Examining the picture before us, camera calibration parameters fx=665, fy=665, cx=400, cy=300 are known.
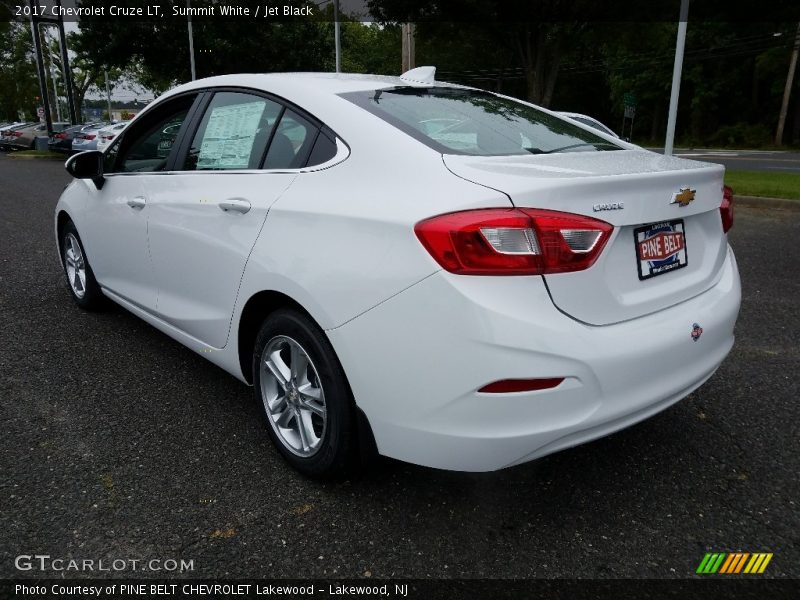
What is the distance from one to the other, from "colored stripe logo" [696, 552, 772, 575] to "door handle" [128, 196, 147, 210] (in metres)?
2.99

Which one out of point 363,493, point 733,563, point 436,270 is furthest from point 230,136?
point 733,563

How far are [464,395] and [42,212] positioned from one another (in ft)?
33.5

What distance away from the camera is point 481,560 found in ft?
7.20

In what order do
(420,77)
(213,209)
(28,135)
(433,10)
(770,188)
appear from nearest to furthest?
1. (213,209)
2. (420,77)
3. (770,188)
4. (433,10)
5. (28,135)

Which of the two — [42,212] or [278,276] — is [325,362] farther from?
[42,212]

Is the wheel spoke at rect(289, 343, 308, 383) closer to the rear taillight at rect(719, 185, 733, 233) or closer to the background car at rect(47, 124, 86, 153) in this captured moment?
the rear taillight at rect(719, 185, 733, 233)

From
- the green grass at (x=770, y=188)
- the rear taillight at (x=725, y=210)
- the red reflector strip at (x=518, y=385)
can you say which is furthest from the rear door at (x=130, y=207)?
the green grass at (x=770, y=188)

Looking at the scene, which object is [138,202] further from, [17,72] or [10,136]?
[17,72]

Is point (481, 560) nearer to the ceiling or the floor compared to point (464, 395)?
nearer to the floor

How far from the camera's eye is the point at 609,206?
208 cm

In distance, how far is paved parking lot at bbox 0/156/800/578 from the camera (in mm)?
2225

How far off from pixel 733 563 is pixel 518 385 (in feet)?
3.22

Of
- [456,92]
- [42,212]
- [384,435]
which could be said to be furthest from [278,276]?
[42,212]

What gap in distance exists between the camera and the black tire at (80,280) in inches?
179
